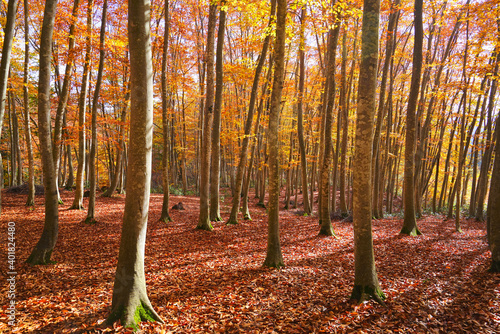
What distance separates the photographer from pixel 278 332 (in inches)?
145

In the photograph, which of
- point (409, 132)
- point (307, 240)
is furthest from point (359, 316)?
point (409, 132)

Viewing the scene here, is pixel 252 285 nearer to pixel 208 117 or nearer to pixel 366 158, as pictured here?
pixel 366 158

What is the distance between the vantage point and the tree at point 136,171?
3389 millimetres

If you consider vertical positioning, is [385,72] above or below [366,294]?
above

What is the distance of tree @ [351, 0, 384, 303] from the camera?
4312 mm

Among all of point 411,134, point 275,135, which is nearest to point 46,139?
point 275,135

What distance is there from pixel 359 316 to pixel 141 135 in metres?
4.22

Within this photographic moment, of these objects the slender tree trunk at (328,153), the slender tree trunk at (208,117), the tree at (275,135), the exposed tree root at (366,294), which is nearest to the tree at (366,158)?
the exposed tree root at (366,294)

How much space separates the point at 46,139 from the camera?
18.8ft

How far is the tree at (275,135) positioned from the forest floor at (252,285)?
51cm

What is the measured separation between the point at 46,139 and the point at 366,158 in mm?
6760

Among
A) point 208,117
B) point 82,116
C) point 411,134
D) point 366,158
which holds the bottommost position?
point 366,158

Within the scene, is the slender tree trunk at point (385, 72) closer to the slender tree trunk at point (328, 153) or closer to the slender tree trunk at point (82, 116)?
the slender tree trunk at point (328, 153)

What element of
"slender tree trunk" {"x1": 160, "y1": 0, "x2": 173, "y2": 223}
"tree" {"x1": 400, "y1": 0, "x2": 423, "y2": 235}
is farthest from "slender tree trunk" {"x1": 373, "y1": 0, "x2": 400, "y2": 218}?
"slender tree trunk" {"x1": 160, "y1": 0, "x2": 173, "y2": 223}
